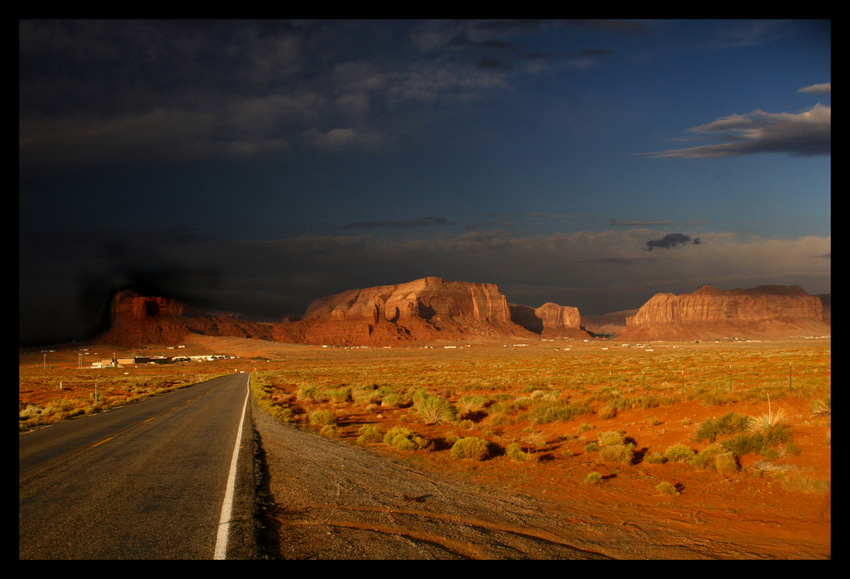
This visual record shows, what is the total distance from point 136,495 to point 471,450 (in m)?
7.28

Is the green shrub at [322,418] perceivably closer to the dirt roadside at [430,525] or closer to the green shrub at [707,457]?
the dirt roadside at [430,525]

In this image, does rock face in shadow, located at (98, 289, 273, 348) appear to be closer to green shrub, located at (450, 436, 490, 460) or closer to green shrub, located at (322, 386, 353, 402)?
green shrub, located at (322, 386, 353, 402)

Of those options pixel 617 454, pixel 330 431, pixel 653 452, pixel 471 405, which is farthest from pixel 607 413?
pixel 330 431

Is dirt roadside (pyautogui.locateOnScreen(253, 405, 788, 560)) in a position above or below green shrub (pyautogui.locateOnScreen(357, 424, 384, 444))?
above

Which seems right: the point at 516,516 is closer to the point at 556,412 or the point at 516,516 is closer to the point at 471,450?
the point at 471,450

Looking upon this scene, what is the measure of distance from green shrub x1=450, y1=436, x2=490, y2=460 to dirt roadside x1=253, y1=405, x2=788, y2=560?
246 centimetres

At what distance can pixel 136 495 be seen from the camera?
25.5 ft

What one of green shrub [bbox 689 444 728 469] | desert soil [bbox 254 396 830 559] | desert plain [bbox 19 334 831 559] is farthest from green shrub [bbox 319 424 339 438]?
green shrub [bbox 689 444 728 469]

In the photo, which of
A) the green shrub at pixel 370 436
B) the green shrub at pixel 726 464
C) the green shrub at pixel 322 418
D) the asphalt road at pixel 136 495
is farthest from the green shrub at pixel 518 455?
the green shrub at pixel 322 418

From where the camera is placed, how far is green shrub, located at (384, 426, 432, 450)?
42.9 ft

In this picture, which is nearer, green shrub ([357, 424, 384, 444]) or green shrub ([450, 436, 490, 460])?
green shrub ([450, 436, 490, 460])
